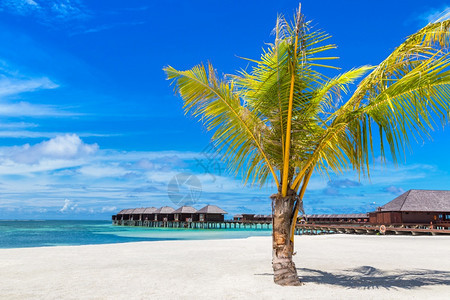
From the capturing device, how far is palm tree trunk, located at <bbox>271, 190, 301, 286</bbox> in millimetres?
6762

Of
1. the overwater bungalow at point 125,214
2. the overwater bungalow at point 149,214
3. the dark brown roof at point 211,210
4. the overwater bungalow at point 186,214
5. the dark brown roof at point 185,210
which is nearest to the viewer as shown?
the dark brown roof at point 211,210

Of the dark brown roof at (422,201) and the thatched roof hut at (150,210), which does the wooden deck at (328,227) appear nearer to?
the dark brown roof at (422,201)

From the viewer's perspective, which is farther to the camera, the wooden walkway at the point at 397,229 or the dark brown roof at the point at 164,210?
the dark brown roof at the point at 164,210

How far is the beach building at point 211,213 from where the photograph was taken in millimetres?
72375

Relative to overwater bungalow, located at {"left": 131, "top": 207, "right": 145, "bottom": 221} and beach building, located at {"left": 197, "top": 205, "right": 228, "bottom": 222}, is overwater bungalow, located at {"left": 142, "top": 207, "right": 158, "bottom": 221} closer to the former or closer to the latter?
overwater bungalow, located at {"left": 131, "top": 207, "right": 145, "bottom": 221}

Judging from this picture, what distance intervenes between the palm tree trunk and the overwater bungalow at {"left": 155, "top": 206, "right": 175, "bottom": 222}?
74277 millimetres

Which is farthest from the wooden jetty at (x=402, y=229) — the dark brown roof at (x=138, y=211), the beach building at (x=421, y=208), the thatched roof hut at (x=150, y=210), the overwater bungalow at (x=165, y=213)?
the dark brown roof at (x=138, y=211)

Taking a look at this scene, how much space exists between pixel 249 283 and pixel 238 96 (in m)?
3.74

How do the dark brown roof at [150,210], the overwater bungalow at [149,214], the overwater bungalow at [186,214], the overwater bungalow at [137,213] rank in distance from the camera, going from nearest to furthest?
the overwater bungalow at [186,214] < the dark brown roof at [150,210] < the overwater bungalow at [149,214] < the overwater bungalow at [137,213]

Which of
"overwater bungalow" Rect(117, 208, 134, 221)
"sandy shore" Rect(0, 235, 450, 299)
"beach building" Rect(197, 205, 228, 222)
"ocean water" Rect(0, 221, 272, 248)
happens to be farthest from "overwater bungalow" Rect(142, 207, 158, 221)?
"sandy shore" Rect(0, 235, 450, 299)

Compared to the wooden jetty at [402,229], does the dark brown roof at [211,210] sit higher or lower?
higher

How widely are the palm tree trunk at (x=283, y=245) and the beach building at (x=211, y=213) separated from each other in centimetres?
6575

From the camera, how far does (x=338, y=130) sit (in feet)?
22.5

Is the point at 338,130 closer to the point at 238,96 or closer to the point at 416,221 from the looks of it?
the point at 238,96
